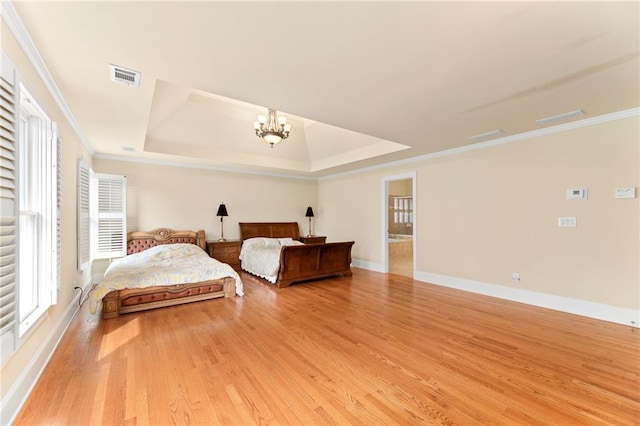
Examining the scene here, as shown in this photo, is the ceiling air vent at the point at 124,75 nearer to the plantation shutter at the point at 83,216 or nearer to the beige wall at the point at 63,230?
the beige wall at the point at 63,230

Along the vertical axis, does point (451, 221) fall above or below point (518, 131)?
below

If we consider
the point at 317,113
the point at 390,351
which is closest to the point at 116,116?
the point at 317,113

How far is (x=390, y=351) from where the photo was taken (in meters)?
2.63

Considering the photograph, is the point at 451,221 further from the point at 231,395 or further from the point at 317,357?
the point at 231,395

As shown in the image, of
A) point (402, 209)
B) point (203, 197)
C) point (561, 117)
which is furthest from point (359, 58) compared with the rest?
point (402, 209)

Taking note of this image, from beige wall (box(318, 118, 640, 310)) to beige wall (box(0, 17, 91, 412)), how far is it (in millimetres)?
5486

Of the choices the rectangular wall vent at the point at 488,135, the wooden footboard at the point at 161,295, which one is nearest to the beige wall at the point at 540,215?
the rectangular wall vent at the point at 488,135

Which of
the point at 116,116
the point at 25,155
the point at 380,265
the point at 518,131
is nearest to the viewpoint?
the point at 25,155

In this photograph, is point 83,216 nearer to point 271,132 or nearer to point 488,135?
point 271,132

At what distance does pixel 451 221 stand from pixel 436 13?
4027mm

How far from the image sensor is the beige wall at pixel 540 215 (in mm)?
3346

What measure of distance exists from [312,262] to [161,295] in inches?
103

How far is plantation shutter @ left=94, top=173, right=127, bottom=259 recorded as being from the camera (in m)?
4.62

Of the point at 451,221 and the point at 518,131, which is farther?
the point at 451,221
